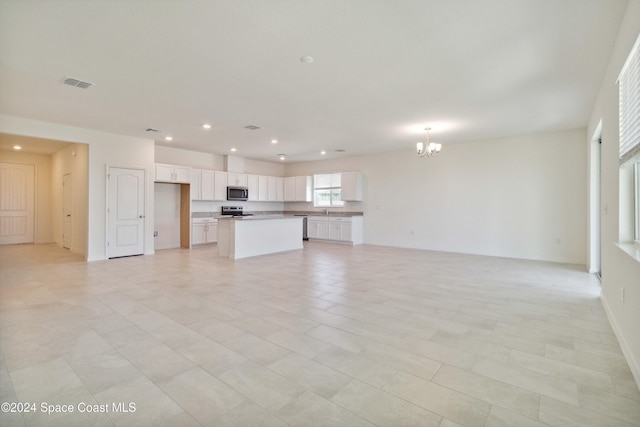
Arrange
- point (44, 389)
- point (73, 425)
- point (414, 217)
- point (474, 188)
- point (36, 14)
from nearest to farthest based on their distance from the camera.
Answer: point (73, 425) < point (44, 389) < point (36, 14) < point (474, 188) < point (414, 217)

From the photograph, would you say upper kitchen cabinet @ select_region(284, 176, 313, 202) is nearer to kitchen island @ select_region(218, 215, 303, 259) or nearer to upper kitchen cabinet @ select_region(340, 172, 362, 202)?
upper kitchen cabinet @ select_region(340, 172, 362, 202)

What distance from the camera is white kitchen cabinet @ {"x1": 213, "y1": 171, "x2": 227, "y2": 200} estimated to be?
29.6 ft

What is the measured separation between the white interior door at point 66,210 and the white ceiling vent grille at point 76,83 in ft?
15.0

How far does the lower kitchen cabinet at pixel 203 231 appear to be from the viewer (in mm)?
8594

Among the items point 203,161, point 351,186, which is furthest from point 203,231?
point 351,186

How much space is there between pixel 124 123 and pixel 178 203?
3.30m

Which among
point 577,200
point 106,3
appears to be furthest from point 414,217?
point 106,3

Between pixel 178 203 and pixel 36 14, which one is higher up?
pixel 36 14

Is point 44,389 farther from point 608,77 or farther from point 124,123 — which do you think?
point 608,77

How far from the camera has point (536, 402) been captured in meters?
1.85

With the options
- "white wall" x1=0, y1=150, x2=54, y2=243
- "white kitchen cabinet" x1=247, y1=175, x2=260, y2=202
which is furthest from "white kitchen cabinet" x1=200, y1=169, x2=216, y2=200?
"white wall" x1=0, y1=150, x2=54, y2=243

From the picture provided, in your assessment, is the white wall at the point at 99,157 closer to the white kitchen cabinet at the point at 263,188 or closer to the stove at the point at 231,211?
the stove at the point at 231,211

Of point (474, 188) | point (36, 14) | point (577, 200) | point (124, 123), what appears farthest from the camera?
point (474, 188)

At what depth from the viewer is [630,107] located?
253cm
